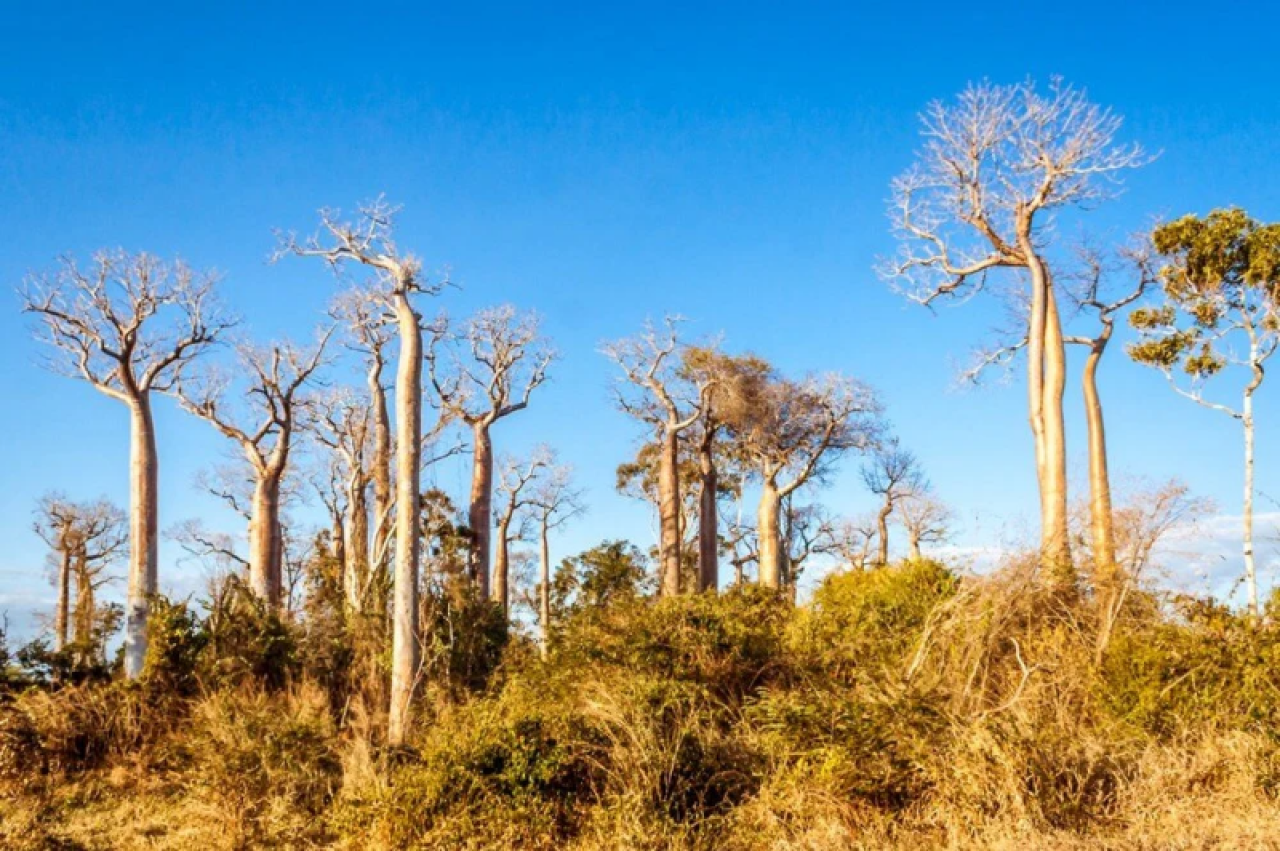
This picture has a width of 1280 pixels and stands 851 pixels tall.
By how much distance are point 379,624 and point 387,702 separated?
1.80m

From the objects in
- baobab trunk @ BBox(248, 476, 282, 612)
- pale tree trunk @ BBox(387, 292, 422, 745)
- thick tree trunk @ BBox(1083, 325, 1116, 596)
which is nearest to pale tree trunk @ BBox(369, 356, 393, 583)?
baobab trunk @ BBox(248, 476, 282, 612)

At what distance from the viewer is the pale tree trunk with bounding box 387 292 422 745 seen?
37.9ft

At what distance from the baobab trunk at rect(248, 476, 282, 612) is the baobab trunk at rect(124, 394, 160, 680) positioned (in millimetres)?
4132

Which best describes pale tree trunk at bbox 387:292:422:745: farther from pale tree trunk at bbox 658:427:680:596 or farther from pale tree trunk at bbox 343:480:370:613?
pale tree trunk at bbox 658:427:680:596

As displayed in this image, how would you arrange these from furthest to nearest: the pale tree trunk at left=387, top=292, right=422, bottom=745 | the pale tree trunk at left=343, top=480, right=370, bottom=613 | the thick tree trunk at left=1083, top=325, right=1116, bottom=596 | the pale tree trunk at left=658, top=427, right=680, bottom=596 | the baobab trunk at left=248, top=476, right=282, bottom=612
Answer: the pale tree trunk at left=658, top=427, right=680, bottom=596 < the baobab trunk at left=248, top=476, right=282, bottom=612 < the pale tree trunk at left=343, top=480, right=370, bottom=613 < the thick tree trunk at left=1083, top=325, right=1116, bottom=596 < the pale tree trunk at left=387, top=292, right=422, bottom=745

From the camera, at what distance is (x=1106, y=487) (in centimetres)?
1606

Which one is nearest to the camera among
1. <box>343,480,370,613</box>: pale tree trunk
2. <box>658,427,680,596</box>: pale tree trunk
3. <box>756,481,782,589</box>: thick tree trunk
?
<box>343,480,370,613</box>: pale tree trunk

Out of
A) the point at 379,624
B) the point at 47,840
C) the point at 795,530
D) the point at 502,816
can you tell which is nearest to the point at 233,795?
the point at 47,840

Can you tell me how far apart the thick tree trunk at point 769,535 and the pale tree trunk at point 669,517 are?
2248 mm

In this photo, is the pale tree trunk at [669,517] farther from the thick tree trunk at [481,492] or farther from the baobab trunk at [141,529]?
the baobab trunk at [141,529]

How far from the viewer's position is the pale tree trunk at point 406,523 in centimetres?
1156

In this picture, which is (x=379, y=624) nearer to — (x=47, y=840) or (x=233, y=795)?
(x=233, y=795)

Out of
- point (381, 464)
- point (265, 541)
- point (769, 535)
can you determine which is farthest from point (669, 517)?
point (265, 541)

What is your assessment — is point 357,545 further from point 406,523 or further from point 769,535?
point 406,523
